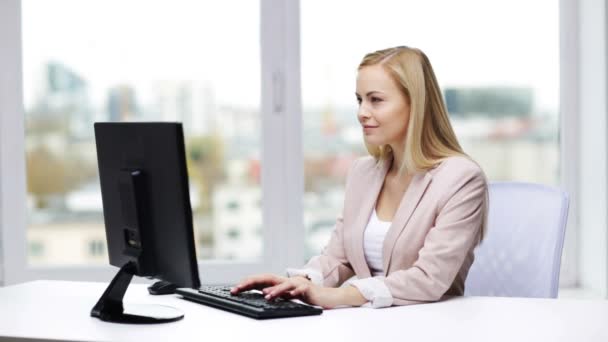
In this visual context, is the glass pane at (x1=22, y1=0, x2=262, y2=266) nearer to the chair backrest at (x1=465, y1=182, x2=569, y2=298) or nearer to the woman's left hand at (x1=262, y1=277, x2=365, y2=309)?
the chair backrest at (x1=465, y1=182, x2=569, y2=298)

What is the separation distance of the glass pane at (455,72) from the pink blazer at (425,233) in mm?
1279

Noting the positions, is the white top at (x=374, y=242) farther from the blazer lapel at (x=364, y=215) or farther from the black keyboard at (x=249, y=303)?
the black keyboard at (x=249, y=303)

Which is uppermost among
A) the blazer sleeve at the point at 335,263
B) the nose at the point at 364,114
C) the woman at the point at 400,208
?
the nose at the point at 364,114

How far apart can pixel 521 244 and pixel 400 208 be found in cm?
43

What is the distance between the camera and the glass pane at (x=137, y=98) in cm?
383

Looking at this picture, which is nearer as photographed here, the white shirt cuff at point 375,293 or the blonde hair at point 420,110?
the white shirt cuff at point 375,293

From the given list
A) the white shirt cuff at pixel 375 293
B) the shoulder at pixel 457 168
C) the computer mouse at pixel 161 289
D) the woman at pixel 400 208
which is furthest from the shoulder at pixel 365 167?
the computer mouse at pixel 161 289

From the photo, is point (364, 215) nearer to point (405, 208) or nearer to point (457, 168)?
point (405, 208)

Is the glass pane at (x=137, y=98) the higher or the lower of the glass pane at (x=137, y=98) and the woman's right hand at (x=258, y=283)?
the higher

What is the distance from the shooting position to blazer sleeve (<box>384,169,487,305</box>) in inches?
84.6

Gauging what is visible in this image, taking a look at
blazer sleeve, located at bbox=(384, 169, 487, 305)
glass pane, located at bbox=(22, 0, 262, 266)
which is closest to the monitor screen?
blazer sleeve, located at bbox=(384, 169, 487, 305)

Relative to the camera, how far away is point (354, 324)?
1908 mm

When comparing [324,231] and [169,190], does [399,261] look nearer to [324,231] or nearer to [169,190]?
[169,190]

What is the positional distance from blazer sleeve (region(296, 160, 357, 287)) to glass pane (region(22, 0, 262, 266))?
1.26 metres
